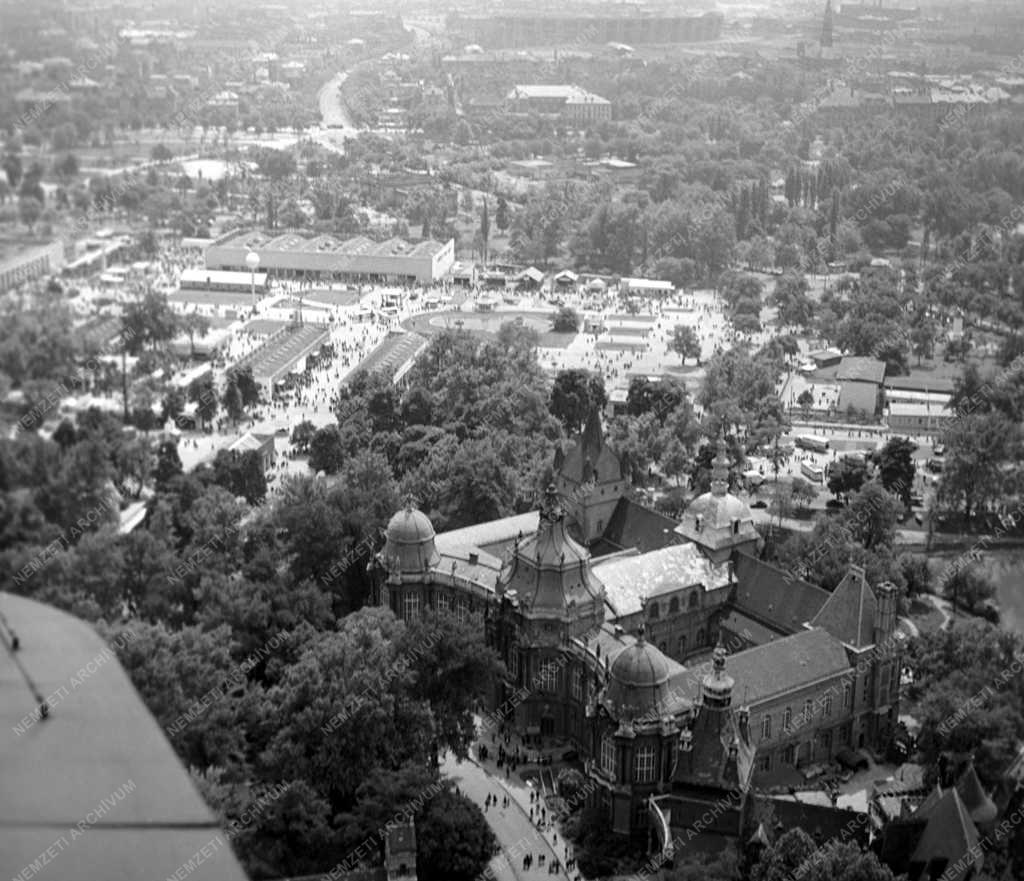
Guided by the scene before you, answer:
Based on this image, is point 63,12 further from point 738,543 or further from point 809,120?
point 809,120

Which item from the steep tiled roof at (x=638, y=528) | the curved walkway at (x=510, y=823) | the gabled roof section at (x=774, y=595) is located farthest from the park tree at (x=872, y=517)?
the curved walkway at (x=510, y=823)

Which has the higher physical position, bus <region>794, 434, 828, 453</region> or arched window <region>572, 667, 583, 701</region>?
arched window <region>572, 667, 583, 701</region>

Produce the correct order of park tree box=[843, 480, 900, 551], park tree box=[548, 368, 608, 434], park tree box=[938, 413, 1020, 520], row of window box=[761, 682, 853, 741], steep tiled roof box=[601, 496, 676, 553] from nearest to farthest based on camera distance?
Result: row of window box=[761, 682, 853, 741] → steep tiled roof box=[601, 496, 676, 553] → park tree box=[843, 480, 900, 551] → park tree box=[938, 413, 1020, 520] → park tree box=[548, 368, 608, 434]

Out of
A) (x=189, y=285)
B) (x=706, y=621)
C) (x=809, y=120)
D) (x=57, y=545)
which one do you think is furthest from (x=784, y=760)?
(x=809, y=120)

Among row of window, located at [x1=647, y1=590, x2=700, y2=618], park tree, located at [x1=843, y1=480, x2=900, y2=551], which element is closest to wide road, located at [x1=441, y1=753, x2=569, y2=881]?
row of window, located at [x1=647, y1=590, x2=700, y2=618]

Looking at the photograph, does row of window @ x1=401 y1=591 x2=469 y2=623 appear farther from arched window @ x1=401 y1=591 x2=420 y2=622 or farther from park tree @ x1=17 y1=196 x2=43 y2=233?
park tree @ x1=17 y1=196 x2=43 y2=233

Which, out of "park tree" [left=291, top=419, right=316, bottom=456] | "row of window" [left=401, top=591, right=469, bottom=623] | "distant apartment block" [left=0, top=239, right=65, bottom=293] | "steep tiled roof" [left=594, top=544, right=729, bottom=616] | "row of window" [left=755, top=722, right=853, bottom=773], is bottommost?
"park tree" [left=291, top=419, right=316, bottom=456]

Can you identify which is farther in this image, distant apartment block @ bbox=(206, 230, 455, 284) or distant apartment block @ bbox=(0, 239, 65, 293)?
distant apartment block @ bbox=(206, 230, 455, 284)
